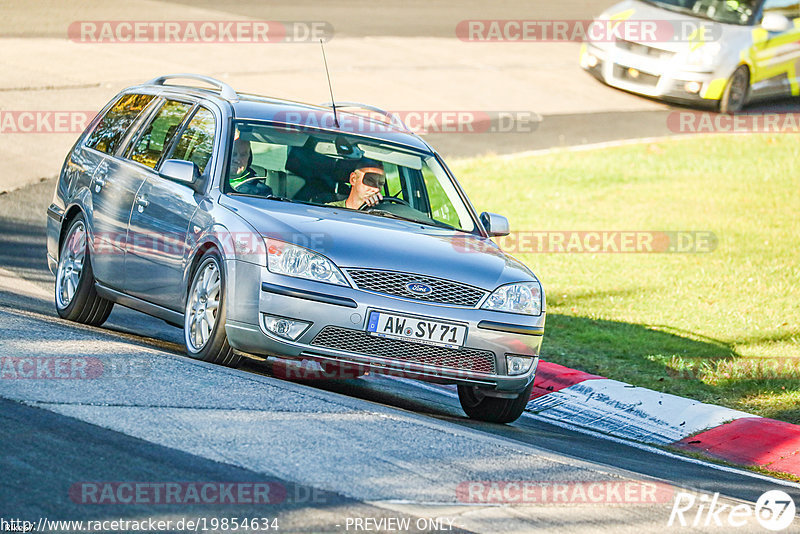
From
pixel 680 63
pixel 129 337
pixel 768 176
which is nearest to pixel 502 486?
pixel 129 337

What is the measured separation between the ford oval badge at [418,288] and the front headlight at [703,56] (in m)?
15.5

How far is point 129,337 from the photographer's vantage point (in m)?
9.43

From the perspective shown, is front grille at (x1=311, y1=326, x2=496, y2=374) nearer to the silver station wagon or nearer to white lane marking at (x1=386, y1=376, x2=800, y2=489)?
the silver station wagon

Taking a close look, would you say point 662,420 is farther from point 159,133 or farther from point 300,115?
point 159,133

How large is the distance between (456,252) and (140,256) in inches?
88.6

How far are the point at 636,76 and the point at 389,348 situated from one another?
643 inches

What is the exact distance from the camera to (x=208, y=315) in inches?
317

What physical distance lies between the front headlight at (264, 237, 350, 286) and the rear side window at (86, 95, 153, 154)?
2.71 metres

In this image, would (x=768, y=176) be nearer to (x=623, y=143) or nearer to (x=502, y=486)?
(x=623, y=143)

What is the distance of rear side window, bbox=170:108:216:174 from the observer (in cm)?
879
